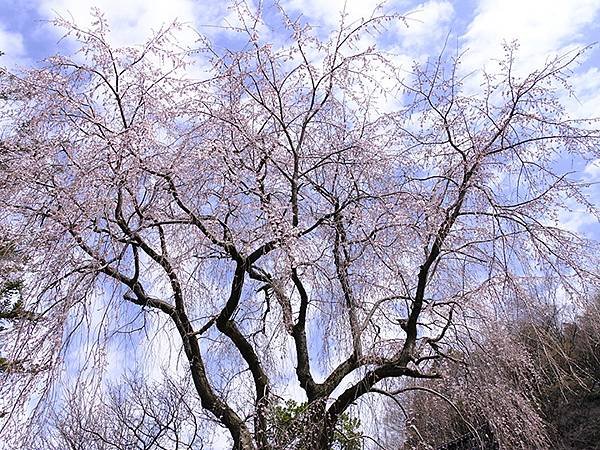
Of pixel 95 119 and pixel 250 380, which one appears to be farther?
pixel 250 380

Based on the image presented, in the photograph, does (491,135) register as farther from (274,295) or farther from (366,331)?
(274,295)

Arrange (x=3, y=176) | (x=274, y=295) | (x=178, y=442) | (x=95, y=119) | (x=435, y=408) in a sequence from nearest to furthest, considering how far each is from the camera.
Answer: (x=3, y=176), (x=95, y=119), (x=274, y=295), (x=435, y=408), (x=178, y=442)

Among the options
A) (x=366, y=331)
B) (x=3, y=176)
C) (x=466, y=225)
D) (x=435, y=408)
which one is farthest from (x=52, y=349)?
(x=435, y=408)

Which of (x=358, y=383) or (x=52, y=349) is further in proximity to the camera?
(x=358, y=383)

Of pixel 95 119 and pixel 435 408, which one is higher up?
pixel 95 119

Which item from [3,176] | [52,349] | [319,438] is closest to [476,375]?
[319,438]

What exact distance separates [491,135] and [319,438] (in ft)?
7.00

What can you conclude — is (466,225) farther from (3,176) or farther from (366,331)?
(3,176)

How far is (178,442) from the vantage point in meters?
7.06

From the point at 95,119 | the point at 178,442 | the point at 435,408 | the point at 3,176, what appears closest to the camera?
the point at 3,176

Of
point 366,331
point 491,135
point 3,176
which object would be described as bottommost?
point 366,331

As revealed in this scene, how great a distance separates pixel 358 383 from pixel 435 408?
51.7 inches

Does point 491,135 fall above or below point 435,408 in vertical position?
above

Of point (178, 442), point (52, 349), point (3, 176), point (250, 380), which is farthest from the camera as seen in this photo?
point (178, 442)
